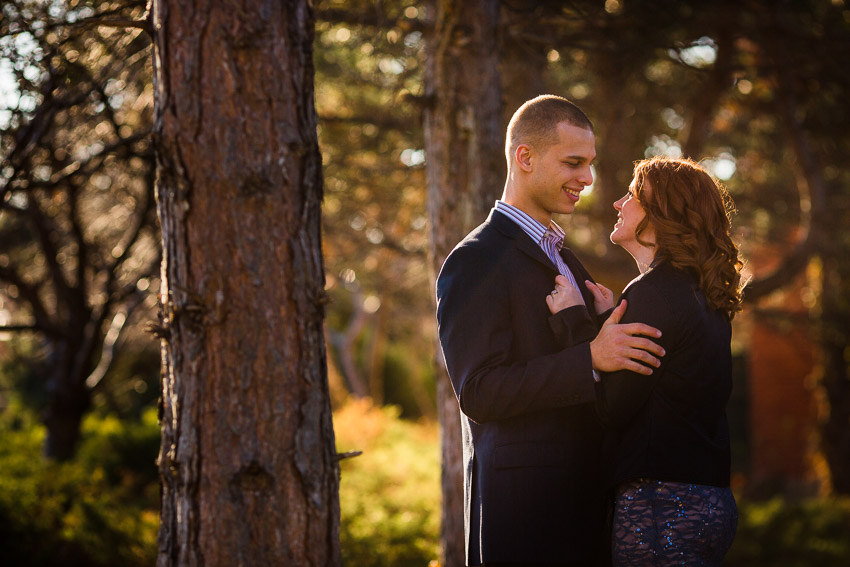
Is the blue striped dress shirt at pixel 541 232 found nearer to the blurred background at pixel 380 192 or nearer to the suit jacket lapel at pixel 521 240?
the suit jacket lapel at pixel 521 240

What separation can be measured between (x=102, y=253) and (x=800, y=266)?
8627 millimetres

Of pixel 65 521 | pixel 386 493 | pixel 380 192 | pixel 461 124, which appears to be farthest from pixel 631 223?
pixel 380 192

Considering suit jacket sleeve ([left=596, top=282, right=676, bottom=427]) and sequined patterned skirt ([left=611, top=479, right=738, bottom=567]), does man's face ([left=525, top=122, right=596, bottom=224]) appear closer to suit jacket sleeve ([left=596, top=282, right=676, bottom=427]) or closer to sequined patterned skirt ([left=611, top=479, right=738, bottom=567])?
suit jacket sleeve ([left=596, top=282, right=676, bottom=427])

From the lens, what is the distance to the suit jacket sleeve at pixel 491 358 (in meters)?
2.65

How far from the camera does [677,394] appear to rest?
2725 mm

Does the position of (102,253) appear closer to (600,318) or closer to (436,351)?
(436,351)

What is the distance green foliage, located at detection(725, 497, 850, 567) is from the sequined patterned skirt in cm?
839

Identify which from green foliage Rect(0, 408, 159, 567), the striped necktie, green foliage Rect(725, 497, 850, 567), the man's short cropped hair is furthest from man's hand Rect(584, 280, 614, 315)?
green foliage Rect(725, 497, 850, 567)

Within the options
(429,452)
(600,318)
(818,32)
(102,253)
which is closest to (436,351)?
(600,318)

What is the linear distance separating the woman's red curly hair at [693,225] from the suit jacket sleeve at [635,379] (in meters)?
0.20

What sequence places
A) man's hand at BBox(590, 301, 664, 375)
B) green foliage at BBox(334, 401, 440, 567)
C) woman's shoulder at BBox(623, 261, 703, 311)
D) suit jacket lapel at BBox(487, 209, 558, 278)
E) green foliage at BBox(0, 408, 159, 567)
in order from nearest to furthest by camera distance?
1. man's hand at BBox(590, 301, 664, 375)
2. woman's shoulder at BBox(623, 261, 703, 311)
3. suit jacket lapel at BBox(487, 209, 558, 278)
4. green foliage at BBox(0, 408, 159, 567)
5. green foliage at BBox(334, 401, 440, 567)

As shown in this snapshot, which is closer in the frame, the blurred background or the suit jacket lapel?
the suit jacket lapel

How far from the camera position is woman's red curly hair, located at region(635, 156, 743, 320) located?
2838mm

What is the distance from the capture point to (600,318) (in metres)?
3.13
